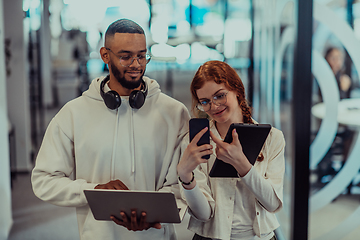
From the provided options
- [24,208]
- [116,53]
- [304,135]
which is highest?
[116,53]

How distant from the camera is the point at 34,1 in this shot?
5.76 meters

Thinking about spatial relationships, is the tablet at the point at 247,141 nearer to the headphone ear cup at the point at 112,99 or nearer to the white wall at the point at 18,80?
the headphone ear cup at the point at 112,99

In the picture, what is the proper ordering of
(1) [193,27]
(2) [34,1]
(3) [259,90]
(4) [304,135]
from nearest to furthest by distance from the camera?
(4) [304,135] → (3) [259,90] → (2) [34,1] → (1) [193,27]

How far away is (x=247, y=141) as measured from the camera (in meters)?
1.24

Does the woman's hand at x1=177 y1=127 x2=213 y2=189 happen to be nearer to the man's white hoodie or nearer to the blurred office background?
the man's white hoodie

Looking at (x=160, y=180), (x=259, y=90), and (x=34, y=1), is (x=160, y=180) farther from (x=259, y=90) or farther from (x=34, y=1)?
(x=34, y=1)

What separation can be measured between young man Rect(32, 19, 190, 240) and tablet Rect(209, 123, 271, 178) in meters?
0.29

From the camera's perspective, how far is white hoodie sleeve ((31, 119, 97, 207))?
145 cm

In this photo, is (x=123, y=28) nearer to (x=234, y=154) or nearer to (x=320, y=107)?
(x=234, y=154)

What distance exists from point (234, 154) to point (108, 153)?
56cm

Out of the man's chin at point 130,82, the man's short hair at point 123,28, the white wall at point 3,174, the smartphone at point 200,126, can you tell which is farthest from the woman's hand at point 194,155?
the white wall at point 3,174

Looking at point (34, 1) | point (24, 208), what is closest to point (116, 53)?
point (24, 208)

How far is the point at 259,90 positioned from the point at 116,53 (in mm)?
4090

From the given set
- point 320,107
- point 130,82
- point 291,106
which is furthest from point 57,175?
point 320,107
